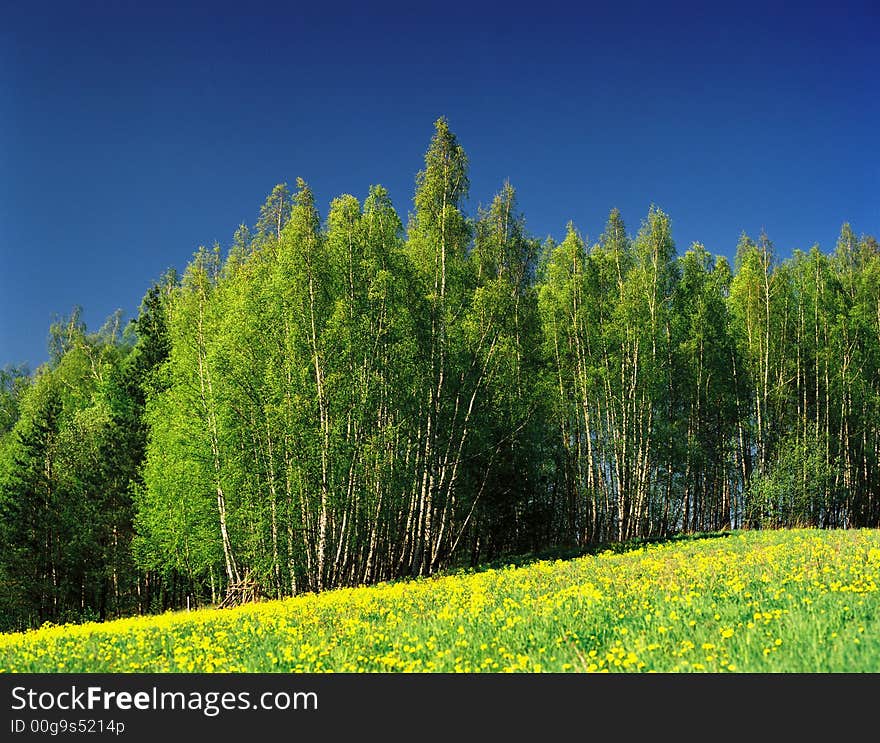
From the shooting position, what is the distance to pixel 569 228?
3086 centimetres

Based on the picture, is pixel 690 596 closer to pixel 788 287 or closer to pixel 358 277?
pixel 358 277

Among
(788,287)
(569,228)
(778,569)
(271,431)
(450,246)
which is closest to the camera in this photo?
(778,569)

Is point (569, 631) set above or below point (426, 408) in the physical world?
below

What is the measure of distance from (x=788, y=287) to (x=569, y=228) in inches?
603

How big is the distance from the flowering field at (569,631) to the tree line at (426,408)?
885cm

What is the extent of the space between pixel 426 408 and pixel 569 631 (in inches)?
595

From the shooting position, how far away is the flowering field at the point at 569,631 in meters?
5.67

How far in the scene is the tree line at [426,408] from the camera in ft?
66.7

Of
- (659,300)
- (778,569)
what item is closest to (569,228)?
(659,300)

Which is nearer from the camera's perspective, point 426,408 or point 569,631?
point 569,631

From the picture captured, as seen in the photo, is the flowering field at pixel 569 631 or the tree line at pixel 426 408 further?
the tree line at pixel 426 408

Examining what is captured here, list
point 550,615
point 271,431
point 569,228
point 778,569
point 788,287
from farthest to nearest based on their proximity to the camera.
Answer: point 788,287, point 569,228, point 271,431, point 778,569, point 550,615

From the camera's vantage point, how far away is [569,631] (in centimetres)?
704

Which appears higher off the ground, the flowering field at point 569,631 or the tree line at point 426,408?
the tree line at point 426,408
